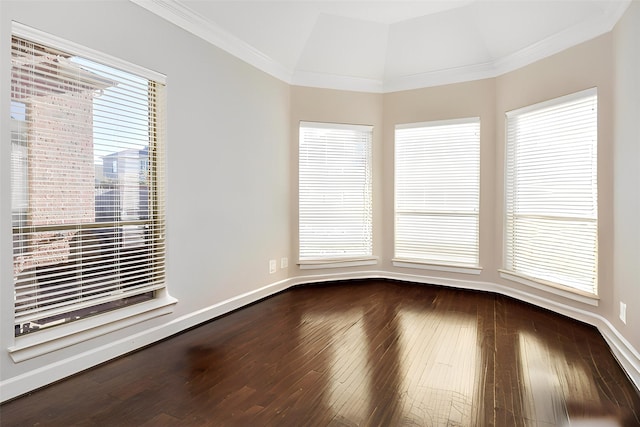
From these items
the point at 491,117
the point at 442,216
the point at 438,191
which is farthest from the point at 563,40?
the point at 442,216

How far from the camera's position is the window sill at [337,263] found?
4445 millimetres

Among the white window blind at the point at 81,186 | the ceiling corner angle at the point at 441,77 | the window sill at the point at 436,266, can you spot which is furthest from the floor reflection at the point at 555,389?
the ceiling corner angle at the point at 441,77

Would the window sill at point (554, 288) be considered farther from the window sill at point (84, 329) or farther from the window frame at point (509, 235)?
the window sill at point (84, 329)

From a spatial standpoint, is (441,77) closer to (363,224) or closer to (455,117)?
(455,117)

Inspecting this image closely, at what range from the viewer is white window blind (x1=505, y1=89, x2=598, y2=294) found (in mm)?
3084

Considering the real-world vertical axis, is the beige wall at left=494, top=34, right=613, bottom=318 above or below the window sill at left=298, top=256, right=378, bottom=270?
above

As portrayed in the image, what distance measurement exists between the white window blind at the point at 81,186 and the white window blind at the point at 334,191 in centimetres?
199

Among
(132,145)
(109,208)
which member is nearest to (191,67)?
(132,145)

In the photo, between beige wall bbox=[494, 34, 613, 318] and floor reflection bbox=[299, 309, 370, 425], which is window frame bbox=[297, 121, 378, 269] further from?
beige wall bbox=[494, 34, 613, 318]

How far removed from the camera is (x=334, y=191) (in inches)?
179

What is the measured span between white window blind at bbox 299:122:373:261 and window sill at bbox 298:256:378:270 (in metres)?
0.06

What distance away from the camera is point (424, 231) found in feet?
15.0

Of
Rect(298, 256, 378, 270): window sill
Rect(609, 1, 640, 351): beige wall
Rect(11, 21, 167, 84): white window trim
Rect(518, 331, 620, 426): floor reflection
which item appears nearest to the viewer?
Rect(518, 331, 620, 426): floor reflection

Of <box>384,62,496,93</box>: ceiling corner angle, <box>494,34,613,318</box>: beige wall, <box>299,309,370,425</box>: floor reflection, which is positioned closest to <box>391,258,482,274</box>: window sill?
<box>494,34,613,318</box>: beige wall
